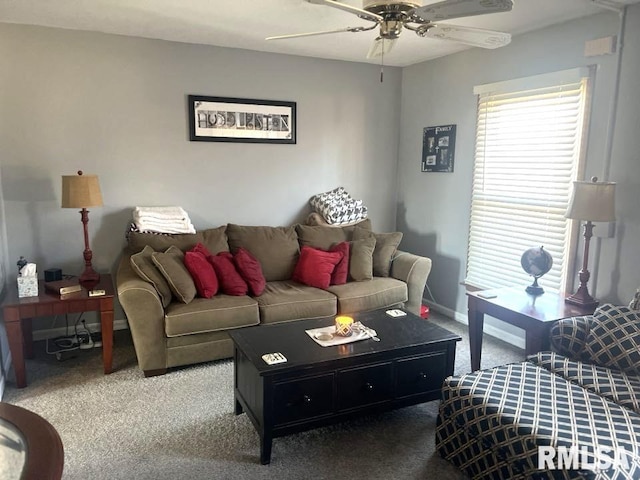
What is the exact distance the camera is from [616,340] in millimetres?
2410

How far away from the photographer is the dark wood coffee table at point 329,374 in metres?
2.32

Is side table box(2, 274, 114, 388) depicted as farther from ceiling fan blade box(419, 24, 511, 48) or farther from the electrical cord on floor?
ceiling fan blade box(419, 24, 511, 48)

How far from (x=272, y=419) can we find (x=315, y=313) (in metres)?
1.36

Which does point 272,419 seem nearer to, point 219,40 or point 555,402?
point 555,402

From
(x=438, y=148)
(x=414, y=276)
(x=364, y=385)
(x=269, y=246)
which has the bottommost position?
(x=364, y=385)

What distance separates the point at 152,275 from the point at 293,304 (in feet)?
3.41

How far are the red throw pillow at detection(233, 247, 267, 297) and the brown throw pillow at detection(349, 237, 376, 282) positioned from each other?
82cm

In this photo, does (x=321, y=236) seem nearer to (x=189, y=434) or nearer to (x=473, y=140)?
(x=473, y=140)

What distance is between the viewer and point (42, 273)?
3.80 metres

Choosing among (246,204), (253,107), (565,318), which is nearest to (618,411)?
(565,318)

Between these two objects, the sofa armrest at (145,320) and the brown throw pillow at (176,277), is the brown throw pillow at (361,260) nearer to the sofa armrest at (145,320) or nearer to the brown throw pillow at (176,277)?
the brown throw pillow at (176,277)

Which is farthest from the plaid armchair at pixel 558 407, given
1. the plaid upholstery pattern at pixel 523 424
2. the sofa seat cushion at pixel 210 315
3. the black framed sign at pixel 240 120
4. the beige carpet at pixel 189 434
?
the black framed sign at pixel 240 120

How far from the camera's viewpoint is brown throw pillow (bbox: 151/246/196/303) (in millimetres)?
3289

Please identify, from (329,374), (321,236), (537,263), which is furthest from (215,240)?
(537,263)
